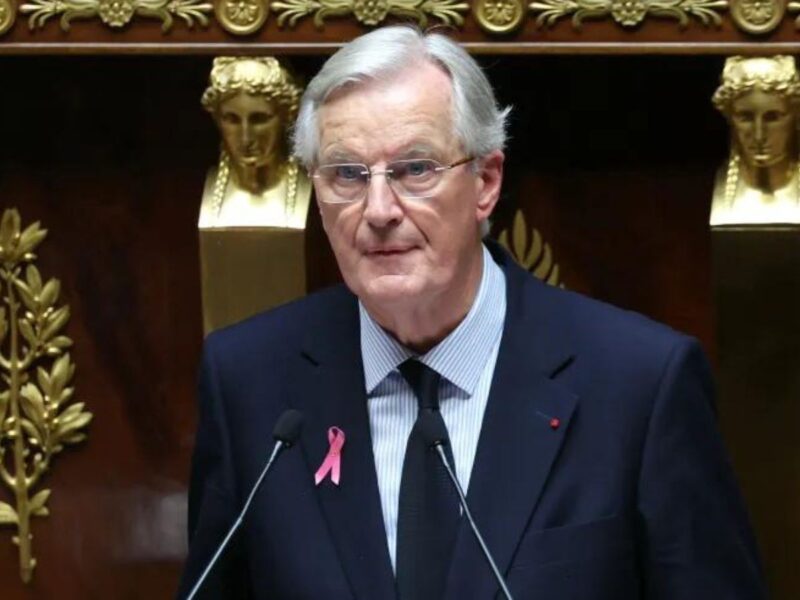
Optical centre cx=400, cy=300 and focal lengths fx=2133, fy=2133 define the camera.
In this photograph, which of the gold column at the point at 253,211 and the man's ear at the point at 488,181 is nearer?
the man's ear at the point at 488,181

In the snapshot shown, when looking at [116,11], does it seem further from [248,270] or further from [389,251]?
[389,251]

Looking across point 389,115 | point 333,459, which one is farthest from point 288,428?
A: point 389,115

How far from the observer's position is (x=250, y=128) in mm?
1923

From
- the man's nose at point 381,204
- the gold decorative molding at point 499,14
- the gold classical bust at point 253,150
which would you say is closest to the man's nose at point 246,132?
the gold classical bust at point 253,150

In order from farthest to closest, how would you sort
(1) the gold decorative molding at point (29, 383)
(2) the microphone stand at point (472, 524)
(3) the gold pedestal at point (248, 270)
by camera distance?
1. (1) the gold decorative molding at point (29, 383)
2. (3) the gold pedestal at point (248, 270)
3. (2) the microphone stand at point (472, 524)

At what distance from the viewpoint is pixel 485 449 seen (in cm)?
154

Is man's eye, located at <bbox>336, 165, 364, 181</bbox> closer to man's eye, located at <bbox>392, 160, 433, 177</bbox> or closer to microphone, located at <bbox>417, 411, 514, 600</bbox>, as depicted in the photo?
man's eye, located at <bbox>392, 160, 433, 177</bbox>

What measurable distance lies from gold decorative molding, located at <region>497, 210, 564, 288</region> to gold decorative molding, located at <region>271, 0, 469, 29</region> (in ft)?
0.80

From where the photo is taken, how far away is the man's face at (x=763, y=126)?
6.04 feet

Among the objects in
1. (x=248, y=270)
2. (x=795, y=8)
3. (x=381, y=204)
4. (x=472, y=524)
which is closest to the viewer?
(x=472, y=524)

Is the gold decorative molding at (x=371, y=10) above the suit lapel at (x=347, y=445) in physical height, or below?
above

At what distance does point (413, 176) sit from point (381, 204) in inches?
1.3

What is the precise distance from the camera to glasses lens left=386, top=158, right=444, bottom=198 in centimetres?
150

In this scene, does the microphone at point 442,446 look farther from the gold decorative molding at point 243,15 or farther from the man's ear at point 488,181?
the gold decorative molding at point 243,15
